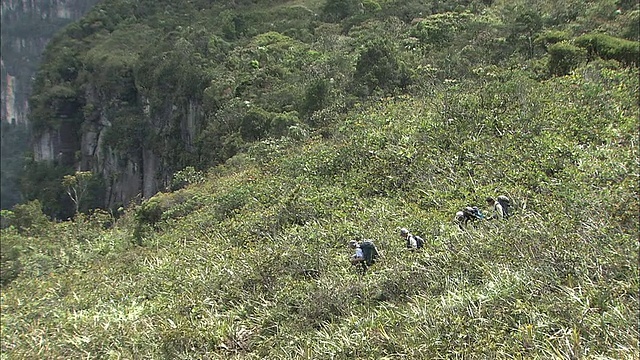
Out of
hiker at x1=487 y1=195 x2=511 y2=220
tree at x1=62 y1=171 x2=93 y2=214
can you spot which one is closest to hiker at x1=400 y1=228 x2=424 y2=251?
hiker at x1=487 y1=195 x2=511 y2=220

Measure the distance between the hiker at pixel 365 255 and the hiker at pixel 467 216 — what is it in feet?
3.60

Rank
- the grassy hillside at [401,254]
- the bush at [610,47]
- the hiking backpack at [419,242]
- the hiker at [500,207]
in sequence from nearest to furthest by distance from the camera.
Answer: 1. the grassy hillside at [401,254]
2. the hiker at [500,207]
3. the hiking backpack at [419,242]
4. the bush at [610,47]

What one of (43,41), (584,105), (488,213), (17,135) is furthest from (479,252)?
(43,41)

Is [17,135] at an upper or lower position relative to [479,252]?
lower

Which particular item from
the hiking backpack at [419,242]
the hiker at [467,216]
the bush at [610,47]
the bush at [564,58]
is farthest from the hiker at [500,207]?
the bush at [564,58]

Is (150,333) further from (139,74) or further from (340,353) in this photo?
(139,74)

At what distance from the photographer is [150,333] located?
22.1 ft

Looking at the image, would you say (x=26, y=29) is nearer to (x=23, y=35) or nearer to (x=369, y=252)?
(x=23, y=35)

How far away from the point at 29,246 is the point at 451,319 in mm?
15267

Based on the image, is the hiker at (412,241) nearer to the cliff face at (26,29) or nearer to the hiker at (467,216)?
the hiker at (467,216)

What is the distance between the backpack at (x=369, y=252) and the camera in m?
7.00

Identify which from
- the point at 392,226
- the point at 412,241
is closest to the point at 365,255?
the point at 412,241

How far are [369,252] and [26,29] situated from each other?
94.7 metres

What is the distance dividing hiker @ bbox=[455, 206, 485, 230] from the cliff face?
298 ft
